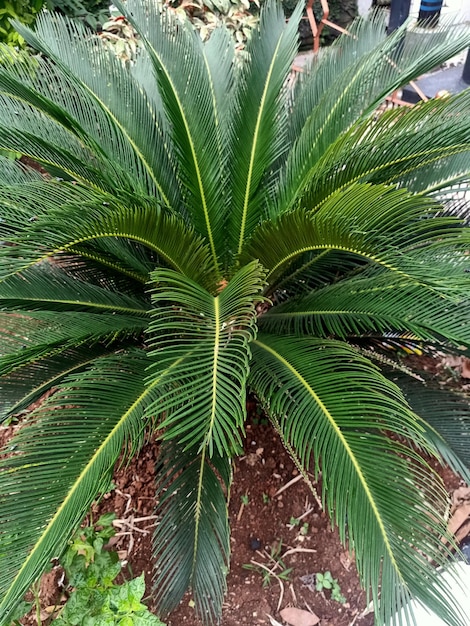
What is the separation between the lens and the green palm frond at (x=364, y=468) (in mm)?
926

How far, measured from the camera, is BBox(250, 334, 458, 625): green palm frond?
0.93 meters

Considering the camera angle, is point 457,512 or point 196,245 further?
point 457,512

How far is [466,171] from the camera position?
1524 mm

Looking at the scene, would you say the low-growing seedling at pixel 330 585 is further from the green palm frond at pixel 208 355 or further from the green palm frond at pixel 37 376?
the green palm frond at pixel 37 376

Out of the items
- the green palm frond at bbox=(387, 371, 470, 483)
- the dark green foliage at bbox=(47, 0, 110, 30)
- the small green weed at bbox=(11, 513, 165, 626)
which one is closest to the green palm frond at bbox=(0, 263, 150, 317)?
the small green weed at bbox=(11, 513, 165, 626)

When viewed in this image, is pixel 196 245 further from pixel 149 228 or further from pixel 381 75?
pixel 381 75

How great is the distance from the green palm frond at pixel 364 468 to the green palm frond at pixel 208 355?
0.53ft

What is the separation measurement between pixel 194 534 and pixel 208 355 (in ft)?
1.73

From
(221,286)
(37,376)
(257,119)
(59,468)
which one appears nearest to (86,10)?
(257,119)

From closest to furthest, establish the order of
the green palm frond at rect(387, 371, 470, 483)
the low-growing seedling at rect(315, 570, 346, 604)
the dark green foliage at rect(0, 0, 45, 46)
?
the green palm frond at rect(387, 371, 470, 483)
the low-growing seedling at rect(315, 570, 346, 604)
the dark green foliage at rect(0, 0, 45, 46)

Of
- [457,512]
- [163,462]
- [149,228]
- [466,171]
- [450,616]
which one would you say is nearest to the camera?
[450,616]

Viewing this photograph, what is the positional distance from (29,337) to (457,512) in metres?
1.51

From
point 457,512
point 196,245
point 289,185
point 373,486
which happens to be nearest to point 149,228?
point 196,245

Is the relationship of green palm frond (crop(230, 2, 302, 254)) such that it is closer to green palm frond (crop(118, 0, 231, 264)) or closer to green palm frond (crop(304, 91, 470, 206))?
green palm frond (crop(118, 0, 231, 264))
